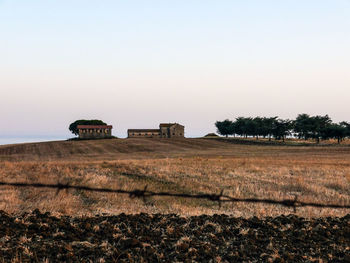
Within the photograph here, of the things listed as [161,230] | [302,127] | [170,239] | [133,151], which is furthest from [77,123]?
[170,239]

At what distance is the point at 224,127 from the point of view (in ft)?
505

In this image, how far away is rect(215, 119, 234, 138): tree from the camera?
150150 mm

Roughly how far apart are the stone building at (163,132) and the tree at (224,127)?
63.7ft

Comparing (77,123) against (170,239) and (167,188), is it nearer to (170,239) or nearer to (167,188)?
(167,188)

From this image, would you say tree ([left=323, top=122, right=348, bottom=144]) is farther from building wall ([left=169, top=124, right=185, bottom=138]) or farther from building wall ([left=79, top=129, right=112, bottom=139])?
building wall ([left=79, top=129, right=112, bottom=139])

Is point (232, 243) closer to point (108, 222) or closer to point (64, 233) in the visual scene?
point (108, 222)

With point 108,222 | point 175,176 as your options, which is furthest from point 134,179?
point 108,222

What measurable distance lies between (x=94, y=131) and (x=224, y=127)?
58.9m

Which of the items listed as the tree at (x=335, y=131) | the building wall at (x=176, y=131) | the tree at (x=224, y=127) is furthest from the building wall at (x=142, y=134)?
the tree at (x=335, y=131)

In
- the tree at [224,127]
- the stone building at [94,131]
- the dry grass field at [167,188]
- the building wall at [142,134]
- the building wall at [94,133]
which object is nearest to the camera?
the dry grass field at [167,188]

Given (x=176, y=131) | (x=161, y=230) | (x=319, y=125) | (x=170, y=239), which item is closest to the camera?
(x=170, y=239)

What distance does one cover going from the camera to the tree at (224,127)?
493 ft

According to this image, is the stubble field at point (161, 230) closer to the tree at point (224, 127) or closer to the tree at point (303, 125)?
the tree at point (303, 125)

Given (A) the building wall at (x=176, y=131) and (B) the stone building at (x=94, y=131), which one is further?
(A) the building wall at (x=176, y=131)
